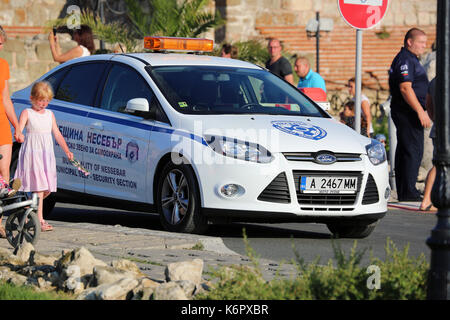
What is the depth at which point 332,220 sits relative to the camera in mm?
9906

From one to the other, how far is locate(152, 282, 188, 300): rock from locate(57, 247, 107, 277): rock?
1041 millimetres

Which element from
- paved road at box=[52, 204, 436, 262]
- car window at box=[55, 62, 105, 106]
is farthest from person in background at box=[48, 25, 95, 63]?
car window at box=[55, 62, 105, 106]

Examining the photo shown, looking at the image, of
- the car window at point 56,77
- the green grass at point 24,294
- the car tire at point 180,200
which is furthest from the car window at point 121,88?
the green grass at point 24,294

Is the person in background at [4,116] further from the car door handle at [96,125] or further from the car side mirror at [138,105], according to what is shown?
the car door handle at [96,125]

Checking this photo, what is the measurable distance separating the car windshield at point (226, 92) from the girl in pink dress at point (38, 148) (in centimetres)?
121

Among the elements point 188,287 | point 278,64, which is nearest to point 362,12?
point 278,64

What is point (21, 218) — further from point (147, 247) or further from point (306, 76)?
point (306, 76)

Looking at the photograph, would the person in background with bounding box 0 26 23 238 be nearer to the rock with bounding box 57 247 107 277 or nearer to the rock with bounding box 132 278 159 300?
the rock with bounding box 57 247 107 277

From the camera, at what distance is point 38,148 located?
9.70 meters

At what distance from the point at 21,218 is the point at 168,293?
319cm

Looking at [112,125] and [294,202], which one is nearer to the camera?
[294,202]
